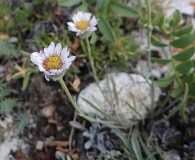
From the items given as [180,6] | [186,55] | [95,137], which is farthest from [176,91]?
[180,6]

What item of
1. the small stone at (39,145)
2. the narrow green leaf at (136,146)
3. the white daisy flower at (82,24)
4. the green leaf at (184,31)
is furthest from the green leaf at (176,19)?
the small stone at (39,145)

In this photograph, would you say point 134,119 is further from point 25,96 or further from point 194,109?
point 25,96

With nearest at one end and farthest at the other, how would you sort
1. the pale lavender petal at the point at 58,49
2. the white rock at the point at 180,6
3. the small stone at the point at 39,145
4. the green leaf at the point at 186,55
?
the pale lavender petal at the point at 58,49
the green leaf at the point at 186,55
the small stone at the point at 39,145
the white rock at the point at 180,6

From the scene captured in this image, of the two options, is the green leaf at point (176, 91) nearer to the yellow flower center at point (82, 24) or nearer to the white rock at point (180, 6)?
the yellow flower center at point (82, 24)

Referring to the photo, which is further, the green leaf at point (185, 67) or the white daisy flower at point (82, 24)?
the green leaf at point (185, 67)

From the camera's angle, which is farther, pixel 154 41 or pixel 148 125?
pixel 148 125

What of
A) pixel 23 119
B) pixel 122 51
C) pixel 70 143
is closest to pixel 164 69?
pixel 122 51

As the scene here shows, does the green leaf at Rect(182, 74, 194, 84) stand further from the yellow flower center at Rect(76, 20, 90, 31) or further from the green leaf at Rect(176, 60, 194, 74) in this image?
the yellow flower center at Rect(76, 20, 90, 31)
